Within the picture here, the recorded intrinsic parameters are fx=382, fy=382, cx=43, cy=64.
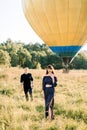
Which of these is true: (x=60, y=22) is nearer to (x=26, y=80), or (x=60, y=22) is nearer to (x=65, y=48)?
(x=65, y=48)

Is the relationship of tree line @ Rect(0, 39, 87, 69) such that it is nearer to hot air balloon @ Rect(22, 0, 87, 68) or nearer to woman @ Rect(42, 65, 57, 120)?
hot air balloon @ Rect(22, 0, 87, 68)

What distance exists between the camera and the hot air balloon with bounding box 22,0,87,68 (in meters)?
18.0

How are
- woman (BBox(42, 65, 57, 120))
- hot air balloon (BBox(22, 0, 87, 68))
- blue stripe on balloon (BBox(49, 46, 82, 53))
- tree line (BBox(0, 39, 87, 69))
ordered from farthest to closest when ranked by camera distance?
tree line (BBox(0, 39, 87, 69))
blue stripe on balloon (BBox(49, 46, 82, 53))
hot air balloon (BBox(22, 0, 87, 68))
woman (BBox(42, 65, 57, 120))

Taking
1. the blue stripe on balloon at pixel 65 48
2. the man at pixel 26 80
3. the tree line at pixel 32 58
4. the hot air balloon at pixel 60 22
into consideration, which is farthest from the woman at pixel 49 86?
the tree line at pixel 32 58

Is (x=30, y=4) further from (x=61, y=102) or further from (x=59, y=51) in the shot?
(x=61, y=102)

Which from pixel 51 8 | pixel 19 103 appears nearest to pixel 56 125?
pixel 19 103

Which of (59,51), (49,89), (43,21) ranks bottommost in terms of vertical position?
(49,89)

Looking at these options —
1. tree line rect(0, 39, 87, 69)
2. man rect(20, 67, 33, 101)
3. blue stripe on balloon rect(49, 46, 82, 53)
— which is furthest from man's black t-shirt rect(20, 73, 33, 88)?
tree line rect(0, 39, 87, 69)

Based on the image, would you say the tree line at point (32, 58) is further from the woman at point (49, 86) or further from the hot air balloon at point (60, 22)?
the woman at point (49, 86)

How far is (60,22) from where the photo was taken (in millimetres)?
18500

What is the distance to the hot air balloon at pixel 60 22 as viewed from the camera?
18.0 m

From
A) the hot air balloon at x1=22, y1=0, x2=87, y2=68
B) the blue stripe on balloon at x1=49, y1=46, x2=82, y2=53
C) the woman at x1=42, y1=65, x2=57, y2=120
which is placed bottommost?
the woman at x1=42, y1=65, x2=57, y2=120

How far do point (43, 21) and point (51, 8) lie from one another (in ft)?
3.12

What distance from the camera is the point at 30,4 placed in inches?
739
